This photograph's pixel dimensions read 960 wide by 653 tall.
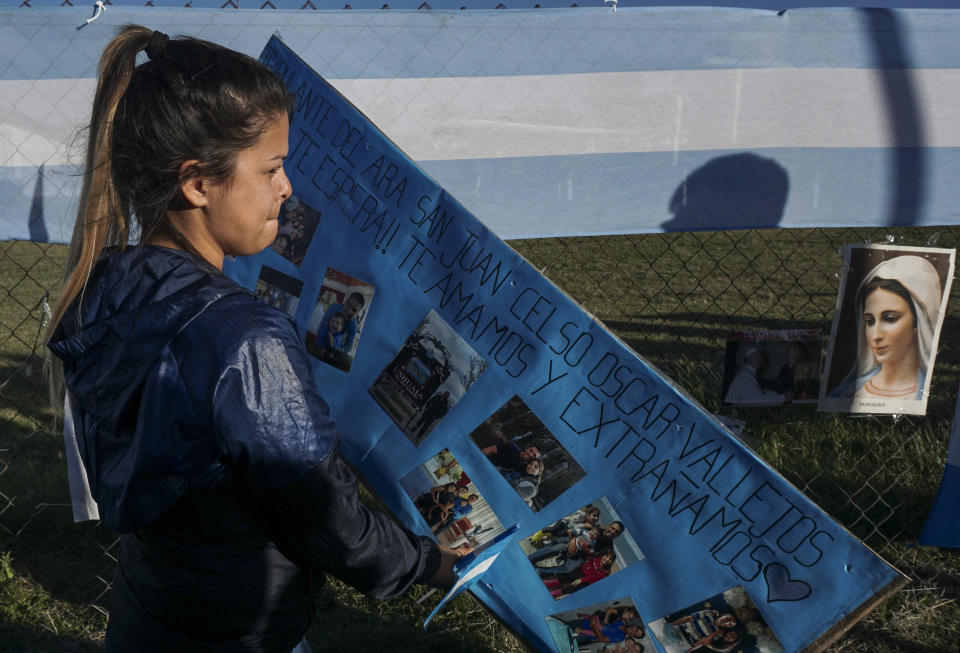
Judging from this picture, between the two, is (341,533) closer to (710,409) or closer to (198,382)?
(198,382)

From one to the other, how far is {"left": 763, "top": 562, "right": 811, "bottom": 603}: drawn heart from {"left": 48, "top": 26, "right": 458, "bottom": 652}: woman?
0.58 metres

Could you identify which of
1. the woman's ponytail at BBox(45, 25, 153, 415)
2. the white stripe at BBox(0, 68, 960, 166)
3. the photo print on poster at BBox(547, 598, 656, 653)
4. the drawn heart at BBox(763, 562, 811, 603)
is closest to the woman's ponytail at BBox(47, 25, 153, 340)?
the woman's ponytail at BBox(45, 25, 153, 415)

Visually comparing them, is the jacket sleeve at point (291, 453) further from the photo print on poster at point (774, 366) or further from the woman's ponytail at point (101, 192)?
the photo print on poster at point (774, 366)

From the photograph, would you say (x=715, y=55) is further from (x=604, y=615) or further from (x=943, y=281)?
(x=604, y=615)

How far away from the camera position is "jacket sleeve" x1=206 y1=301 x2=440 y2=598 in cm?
105

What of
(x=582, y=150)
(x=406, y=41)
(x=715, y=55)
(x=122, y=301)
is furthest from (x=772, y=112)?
(x=122, y=301)

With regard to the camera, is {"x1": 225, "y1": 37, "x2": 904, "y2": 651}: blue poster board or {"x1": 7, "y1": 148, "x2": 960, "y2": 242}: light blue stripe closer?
{"x1": 225, "y1": 37, "x2": 904, "y2": 651}: blue poster board

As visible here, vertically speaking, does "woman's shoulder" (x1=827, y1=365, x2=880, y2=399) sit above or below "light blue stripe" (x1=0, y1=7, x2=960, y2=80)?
below

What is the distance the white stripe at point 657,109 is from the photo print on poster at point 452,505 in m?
1.29

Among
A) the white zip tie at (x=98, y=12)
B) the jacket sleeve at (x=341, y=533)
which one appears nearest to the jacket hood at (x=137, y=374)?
the jacket sleeve at (x=341, y=533)

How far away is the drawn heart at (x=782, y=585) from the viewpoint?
1287 mm

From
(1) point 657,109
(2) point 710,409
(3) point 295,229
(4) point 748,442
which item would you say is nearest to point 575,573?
(3) point 295,229

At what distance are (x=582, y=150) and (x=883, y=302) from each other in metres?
1.20

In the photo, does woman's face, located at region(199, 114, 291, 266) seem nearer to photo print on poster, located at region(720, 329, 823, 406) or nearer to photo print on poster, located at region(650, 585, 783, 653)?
photo print on poster, located at region(650, 585, 783, 653)
